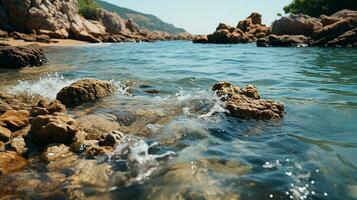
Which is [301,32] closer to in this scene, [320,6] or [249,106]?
[320,6]

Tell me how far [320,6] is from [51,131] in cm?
6034

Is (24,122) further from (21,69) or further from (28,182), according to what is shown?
(21,69)

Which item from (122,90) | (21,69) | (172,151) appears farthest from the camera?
(21,69)

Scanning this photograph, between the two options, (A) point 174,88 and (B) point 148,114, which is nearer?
(B) point 148,114

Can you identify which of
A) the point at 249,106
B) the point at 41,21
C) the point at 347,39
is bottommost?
the point at 249,106

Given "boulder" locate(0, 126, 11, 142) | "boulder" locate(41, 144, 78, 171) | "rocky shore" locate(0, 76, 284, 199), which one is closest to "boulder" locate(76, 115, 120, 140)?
"rocky shore" locate(0, 76, 284, 199)

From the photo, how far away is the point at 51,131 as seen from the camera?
5.07 metres

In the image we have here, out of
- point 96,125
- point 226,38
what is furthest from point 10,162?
point 226,38

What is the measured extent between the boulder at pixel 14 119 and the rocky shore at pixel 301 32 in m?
30.7

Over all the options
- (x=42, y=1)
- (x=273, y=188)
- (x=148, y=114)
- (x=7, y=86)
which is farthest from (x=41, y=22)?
(x=273, y=188)

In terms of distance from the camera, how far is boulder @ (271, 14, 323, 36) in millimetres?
40156

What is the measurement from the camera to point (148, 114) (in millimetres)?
6855

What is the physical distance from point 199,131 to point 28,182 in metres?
2.62

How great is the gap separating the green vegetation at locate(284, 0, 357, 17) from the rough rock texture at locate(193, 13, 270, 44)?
33.3 feet
